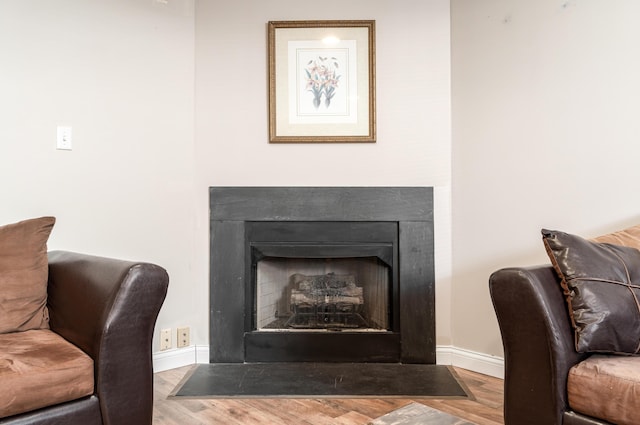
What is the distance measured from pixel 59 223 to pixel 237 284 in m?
1.00

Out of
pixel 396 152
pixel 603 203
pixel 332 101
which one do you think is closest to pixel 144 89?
pixel 332 101

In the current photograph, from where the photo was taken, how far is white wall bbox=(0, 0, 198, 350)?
2.10m

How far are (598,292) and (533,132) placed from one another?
3.82 ft

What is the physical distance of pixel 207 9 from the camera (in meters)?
2.68

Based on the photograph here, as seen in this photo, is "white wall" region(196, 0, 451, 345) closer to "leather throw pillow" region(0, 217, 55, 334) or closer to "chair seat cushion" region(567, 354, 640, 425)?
"leather throw pillow" region(0, 217, 55, 334)

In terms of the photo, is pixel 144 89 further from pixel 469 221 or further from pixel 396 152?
pixel 469 221

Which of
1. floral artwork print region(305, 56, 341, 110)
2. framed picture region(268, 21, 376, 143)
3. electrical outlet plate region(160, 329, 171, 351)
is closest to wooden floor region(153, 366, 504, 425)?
electrical outlet plate region(160, 329, 171, 351)

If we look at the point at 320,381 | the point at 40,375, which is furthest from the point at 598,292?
the point at 40,375

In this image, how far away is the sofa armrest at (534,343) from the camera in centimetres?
137

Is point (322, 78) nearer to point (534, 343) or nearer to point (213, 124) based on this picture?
point (213, 124)

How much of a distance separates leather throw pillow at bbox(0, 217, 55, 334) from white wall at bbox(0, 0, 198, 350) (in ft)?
1.57

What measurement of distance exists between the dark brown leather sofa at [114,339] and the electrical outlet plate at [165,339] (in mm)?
965

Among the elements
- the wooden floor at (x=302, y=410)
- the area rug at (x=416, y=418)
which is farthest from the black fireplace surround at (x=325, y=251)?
the area rug at (x=416, y=418)

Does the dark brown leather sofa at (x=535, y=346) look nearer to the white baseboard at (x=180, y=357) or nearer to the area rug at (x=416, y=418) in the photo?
the area rug at (x=416, y=418)
